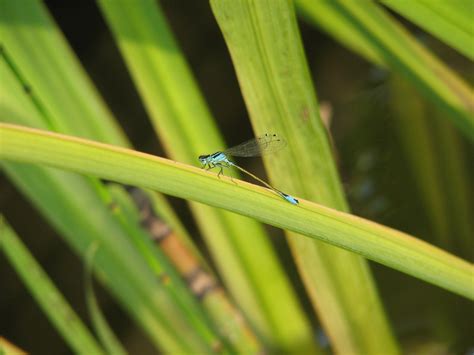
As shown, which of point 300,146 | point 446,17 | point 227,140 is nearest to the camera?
point 446,17

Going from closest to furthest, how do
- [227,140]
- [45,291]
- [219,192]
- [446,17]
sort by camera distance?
[219,192] < [446,17] < [45,291] < [227,140]

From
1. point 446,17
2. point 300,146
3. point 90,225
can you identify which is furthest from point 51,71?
point 446,17

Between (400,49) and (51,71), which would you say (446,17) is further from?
(51,71)

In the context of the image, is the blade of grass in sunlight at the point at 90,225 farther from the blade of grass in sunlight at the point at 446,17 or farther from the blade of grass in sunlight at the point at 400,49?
the blade of grass in sunlight at the point at 446,17

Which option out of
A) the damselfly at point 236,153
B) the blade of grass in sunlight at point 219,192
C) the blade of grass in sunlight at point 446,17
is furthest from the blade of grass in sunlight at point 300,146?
the blade of grass in sunlight at point 219,192

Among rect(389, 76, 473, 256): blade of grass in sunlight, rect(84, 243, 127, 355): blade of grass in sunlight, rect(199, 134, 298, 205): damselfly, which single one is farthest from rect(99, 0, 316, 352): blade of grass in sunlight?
rect(389, 76, 473, 256): blade of grass in sunlight

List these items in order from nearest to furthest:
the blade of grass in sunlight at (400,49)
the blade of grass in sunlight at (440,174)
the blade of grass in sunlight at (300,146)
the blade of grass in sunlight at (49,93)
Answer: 1. the blade of grass in sunlight at (300,146)
2. the blade of grass in sunlight at (400,49)
3. the blade of grass in sunlight at (49,93)
4. the blade of grass in sunlight at (440,174)
